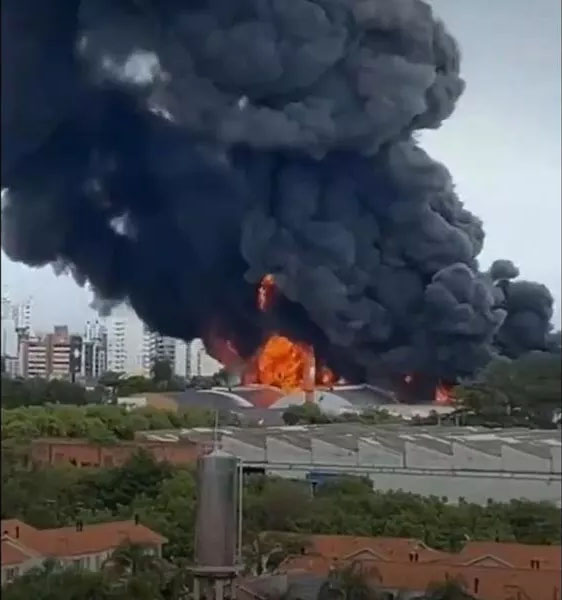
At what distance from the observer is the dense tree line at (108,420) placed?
405 cm

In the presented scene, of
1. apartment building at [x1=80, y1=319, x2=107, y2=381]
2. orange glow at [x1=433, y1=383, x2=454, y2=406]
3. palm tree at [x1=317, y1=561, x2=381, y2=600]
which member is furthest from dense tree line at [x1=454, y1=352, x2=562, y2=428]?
apartment building at [x1=80, y1=319, x2=107, y2=381]

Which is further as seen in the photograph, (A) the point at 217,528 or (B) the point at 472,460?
(B) the point at 472,460

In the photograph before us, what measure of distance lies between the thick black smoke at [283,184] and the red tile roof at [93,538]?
0.70m

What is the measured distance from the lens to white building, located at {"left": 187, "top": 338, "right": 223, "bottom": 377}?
433cm

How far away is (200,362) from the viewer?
4.34m

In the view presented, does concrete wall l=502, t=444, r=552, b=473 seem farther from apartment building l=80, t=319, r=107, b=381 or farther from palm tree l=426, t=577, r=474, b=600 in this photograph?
apartment building l=80, t=319, r=107, b=381

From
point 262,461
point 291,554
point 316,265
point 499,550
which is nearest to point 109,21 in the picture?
point 316,265

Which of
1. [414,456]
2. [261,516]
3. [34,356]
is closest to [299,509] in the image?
[261,516]

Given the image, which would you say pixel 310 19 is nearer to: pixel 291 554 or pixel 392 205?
pixel 392 205

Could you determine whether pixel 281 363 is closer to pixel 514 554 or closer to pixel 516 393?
pixel 516 393

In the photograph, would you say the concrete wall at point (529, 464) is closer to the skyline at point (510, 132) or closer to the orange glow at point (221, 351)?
the skyline at point (510, 132)

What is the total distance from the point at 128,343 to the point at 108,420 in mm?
275

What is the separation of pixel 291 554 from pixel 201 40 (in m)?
1.87

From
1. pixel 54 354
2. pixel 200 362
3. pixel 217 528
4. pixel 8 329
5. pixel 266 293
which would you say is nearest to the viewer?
pixel 8 329
